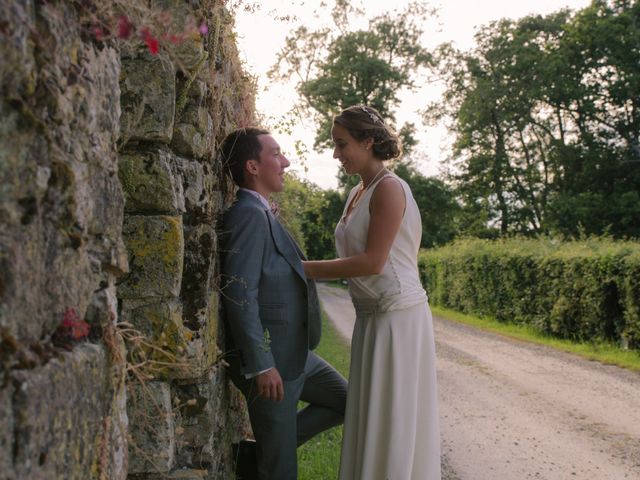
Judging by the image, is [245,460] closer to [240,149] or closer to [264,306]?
[264,306]

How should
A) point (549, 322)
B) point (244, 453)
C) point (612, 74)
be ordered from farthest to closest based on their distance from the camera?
point (612, 74) < point (549, 322) < point (244, 453)

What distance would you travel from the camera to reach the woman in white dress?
3.75 m

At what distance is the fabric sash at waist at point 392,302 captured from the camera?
12.5 feet

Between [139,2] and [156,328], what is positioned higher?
[139,2]

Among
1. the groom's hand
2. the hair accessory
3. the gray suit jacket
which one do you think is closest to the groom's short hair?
the gray suit jacket

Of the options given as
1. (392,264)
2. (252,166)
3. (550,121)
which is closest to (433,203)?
(550,121)

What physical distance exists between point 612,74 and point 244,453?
122 feet

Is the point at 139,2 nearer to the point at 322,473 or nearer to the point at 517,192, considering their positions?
the point at 322,473

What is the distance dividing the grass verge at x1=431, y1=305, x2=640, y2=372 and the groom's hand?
8.88 m

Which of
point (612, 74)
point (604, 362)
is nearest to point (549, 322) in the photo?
point (604, 362)

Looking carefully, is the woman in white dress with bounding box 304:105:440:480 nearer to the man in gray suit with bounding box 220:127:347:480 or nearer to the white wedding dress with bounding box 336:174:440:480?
the white wedding dress with bounding box 336:174:440:480

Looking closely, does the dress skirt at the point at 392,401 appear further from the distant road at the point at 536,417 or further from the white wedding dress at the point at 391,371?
the distant road at the point at 536,417

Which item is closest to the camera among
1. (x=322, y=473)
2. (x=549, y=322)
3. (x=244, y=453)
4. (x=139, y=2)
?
(x=139, y=2)

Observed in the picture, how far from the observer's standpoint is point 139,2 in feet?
6.59
